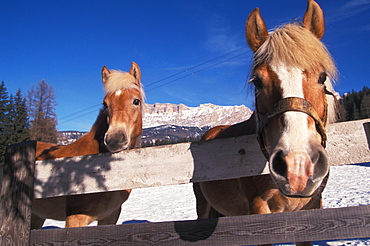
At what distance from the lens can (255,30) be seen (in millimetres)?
2324

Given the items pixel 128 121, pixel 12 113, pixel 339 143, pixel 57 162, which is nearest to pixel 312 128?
pixel 339 143

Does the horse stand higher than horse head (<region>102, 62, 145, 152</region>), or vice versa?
horse head (<region>102, 62, 145, 152</region>)

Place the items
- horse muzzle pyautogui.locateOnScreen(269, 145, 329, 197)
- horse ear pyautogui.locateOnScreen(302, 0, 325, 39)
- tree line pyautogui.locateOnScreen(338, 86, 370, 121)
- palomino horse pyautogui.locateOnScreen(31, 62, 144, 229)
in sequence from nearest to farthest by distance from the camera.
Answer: horse muzzle pyautogui.locateOnScreen(269, 145, 329, 197), horse ear pyautogui.locateOnScreen(302, 0, 325, 39), palomino horse pyautogui.locateOnScreen(31, 62, 144, 229), tree line pyautogui.locateOnScreen(338, 86, 370, 121)

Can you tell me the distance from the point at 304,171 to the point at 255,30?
1.45 m

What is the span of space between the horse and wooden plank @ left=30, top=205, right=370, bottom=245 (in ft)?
0.73

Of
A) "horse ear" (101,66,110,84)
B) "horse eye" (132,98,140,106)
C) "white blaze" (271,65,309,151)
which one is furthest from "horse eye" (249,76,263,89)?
"horse ear" (101,66,110,84)

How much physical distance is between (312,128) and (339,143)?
1.71ft

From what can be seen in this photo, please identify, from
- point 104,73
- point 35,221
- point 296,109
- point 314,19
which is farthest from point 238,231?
point 35,221

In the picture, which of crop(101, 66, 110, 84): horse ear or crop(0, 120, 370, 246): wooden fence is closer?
crop(0, 120, 370, 246): wooden fence

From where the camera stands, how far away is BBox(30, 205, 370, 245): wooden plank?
155 cm

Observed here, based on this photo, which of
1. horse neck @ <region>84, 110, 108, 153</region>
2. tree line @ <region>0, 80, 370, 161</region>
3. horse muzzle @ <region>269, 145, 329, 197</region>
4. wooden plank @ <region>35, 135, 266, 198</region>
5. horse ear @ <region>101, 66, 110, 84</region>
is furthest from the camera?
tree line @ <region>0, 80, 370, 161</region>

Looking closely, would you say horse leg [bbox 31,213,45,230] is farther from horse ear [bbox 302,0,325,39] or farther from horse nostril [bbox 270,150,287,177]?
horse ear [bbox 302,0,325,39]

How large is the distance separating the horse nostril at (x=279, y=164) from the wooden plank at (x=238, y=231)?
0.34 m

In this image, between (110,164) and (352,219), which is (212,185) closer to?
(110,164)
